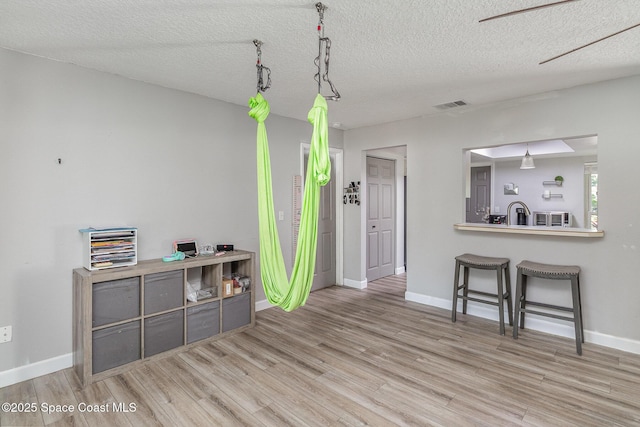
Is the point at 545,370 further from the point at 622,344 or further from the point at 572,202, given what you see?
the point at 572,202

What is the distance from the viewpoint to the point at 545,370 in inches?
97.9

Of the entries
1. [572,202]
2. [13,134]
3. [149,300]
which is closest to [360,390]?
[149,300]

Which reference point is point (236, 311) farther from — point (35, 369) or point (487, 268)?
point (487, 268)

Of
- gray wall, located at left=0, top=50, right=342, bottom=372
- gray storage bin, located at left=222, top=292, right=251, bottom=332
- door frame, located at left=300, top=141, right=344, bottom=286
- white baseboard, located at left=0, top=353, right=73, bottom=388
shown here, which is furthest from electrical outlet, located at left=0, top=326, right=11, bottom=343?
door frame, located at left=300, top=141, right=344, bottom=286

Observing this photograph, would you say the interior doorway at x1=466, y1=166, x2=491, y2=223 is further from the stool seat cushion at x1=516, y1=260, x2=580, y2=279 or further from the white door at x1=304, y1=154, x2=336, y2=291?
the stool seat cushion at x1=516, y1=260, x2=580, y2=279

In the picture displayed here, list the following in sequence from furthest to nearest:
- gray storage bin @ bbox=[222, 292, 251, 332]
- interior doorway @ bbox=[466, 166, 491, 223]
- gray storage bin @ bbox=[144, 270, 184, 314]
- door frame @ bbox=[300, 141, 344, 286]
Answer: interior doorway @ bbox=[466, 166, 491, 223] → door frame @ bbox=[300, 141, 344, 286] → gray storage bin @ bbox=[222, 292, 251, 332] → gray storage bin @ bbox=[144, 270, 184, 314]

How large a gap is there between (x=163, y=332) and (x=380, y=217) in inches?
141

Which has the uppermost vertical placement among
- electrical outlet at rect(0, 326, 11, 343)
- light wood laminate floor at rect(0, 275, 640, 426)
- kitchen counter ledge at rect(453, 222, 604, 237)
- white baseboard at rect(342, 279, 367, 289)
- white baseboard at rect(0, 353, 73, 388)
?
kitchen counter ledge at rect(453, 222, 604, 237)

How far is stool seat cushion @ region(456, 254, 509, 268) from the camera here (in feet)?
10.8

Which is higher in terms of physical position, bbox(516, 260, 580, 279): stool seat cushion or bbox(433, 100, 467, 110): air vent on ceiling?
bbox(433, 100, 467, 110): air vent on ceiling

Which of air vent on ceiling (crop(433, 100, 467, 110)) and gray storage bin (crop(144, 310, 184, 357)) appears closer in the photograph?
gray storage bin (crop(144, 310, 184, 357))

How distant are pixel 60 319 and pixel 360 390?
7.68ft

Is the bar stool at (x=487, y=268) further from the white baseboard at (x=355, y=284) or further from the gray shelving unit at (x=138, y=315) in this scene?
the gray shelving unit at (x=138, y=315)

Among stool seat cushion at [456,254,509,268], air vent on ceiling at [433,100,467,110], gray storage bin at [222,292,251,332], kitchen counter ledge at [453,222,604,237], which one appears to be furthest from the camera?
air vent on ceiling at [433,100,467,110]
